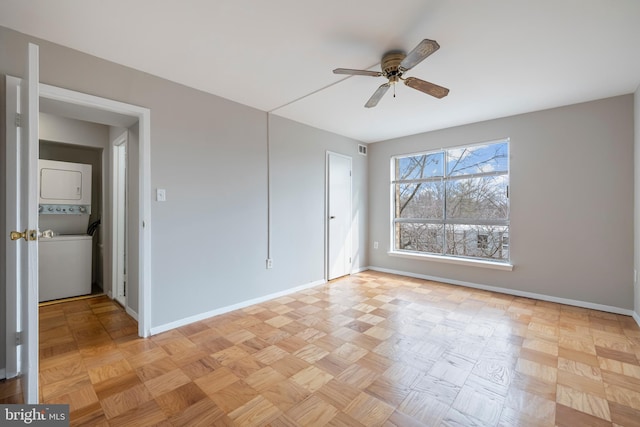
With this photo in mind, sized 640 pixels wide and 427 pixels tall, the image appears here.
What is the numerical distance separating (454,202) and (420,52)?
9.69 ft

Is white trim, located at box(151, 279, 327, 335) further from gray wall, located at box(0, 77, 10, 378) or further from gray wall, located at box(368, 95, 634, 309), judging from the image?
gray wall, located at box(368, 95, 634, 309)

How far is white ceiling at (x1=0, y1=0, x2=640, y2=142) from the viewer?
1.71 m

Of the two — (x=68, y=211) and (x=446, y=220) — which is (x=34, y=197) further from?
(x=446, y=220)

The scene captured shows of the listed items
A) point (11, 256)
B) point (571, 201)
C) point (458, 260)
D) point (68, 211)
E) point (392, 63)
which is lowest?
point (458, 260)

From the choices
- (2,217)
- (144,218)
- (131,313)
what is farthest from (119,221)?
(2,217)

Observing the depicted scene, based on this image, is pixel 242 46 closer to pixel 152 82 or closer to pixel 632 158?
pixel 152 82

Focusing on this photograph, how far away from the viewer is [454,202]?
4203 millimetres

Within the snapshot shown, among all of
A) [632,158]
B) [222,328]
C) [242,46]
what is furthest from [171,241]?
[632,158]

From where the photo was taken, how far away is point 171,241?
2.63 metres

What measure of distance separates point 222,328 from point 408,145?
3883mm

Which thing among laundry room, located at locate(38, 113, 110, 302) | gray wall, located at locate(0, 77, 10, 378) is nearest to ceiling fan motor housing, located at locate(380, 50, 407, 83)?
gray wall, located at locate(0, 77, 10, 378)

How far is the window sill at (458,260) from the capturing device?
3711mm

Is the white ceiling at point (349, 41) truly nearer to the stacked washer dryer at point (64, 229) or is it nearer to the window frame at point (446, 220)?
the window frame at point (446, 220)

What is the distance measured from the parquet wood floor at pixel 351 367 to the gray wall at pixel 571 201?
16.7 inches
